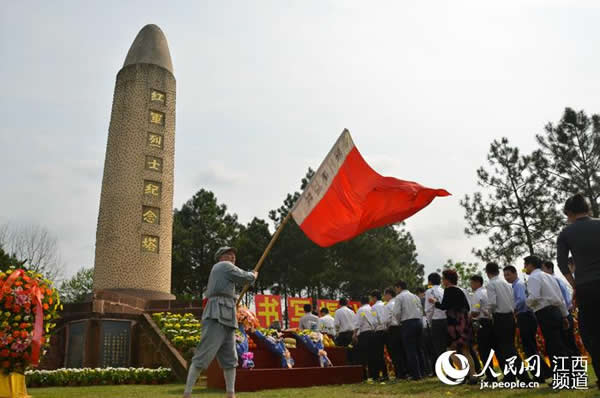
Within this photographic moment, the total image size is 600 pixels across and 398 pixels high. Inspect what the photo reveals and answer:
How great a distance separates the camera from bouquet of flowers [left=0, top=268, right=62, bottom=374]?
6.19 m

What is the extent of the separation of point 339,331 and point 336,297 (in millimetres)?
24624

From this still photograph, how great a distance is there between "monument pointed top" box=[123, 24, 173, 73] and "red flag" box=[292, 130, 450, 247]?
1509cm

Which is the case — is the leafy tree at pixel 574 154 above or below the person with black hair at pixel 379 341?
above

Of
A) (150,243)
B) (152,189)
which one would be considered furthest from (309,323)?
(152,189)

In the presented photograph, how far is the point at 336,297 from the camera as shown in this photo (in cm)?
3562

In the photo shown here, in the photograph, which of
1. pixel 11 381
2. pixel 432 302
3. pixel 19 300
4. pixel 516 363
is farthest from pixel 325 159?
pixel 11 381

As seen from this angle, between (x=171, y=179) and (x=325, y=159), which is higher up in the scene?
(x=171, y=179)

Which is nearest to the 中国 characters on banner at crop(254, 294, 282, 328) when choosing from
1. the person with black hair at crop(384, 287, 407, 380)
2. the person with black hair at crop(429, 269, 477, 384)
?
the person with black hair at crop(384, 287, 407, 380)

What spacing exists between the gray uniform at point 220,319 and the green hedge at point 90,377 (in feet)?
22.5

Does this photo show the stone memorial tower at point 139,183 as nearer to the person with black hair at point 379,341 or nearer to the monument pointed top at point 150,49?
the monument pointed top at point 150,49

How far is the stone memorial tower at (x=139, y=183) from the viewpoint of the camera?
17.0m

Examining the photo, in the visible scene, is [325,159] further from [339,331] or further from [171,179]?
[171,179]

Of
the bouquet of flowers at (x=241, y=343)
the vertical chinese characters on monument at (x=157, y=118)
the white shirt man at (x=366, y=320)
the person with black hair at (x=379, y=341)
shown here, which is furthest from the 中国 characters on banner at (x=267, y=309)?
the bouquet of flowers at (x=241, y=343)

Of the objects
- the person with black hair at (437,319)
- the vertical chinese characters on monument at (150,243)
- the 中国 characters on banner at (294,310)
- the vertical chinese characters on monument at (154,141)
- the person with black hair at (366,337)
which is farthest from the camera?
the 中国 characters on banner at (294,310)
